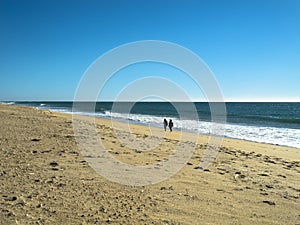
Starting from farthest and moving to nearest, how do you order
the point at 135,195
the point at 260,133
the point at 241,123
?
the point at 241,123
the point at 260,133
the point at 135,195

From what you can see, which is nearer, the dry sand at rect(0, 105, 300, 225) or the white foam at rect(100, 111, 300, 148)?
the dry sand at rect(0, 105, 300, 225)

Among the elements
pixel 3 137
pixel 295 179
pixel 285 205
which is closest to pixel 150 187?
pixel 285 205

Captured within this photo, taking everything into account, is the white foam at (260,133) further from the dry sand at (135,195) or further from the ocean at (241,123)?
the dry sand at (135,195)

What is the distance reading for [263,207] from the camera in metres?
4.31

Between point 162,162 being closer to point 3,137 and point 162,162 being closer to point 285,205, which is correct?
point 285,205

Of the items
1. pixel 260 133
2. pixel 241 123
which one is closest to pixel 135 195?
pixel 260 133

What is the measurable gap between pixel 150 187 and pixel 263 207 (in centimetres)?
196

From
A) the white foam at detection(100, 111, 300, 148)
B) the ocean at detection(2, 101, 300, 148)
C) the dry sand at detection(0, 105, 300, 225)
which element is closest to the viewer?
the dry sand at detection(0, 105, 300, 225)

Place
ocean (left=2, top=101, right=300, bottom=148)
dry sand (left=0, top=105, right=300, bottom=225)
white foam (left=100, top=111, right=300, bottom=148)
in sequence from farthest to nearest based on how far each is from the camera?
ocean (left=2, top=101, right=300, bottom=148), white foam (left=100, top=111, right=300, bottom=148), dry sand (left=0, top=105, right=300, bottom=225)

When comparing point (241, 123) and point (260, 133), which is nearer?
point (260, 133)

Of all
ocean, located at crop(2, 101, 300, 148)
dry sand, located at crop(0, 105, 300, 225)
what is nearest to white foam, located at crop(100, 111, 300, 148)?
ocean, located at crop(2, 101, 300, 148)

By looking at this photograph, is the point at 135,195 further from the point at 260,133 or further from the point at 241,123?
the point at 241,123

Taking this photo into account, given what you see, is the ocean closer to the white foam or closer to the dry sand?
the white foam

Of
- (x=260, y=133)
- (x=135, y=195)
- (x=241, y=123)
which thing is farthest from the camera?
(x=241, y=123)
